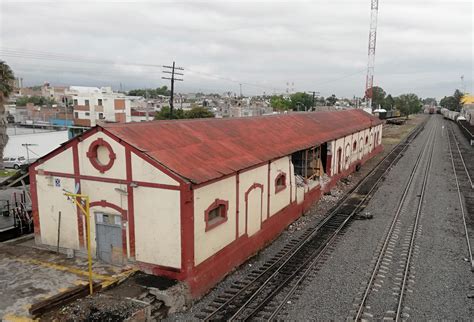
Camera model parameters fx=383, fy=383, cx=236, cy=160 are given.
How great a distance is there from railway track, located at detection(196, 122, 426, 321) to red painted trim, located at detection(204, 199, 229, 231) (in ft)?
6.91

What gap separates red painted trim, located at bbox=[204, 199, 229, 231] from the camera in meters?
12.3

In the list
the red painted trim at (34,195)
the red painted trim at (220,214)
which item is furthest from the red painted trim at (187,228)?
the red painted trim at (34,195)

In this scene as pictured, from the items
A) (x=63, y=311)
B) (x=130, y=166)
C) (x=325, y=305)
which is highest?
(x=130, y=166)

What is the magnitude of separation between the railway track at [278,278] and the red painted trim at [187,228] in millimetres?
1400

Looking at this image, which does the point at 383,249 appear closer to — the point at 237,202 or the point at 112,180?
the point at 237,202

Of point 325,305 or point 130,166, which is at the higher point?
point 130,166

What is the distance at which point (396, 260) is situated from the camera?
48.4 ft

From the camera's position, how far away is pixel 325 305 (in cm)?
1152

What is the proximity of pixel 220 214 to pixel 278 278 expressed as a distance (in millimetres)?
2978

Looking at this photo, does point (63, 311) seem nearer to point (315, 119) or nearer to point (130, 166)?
point (130, 166)

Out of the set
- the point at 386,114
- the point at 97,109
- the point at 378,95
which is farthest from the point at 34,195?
the point at 378,95

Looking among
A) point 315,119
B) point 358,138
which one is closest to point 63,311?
point 315,119

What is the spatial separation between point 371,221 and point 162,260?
11878mm

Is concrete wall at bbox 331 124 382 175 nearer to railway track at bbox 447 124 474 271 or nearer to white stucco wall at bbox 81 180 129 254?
railway track at bbox 447 124 474 271
